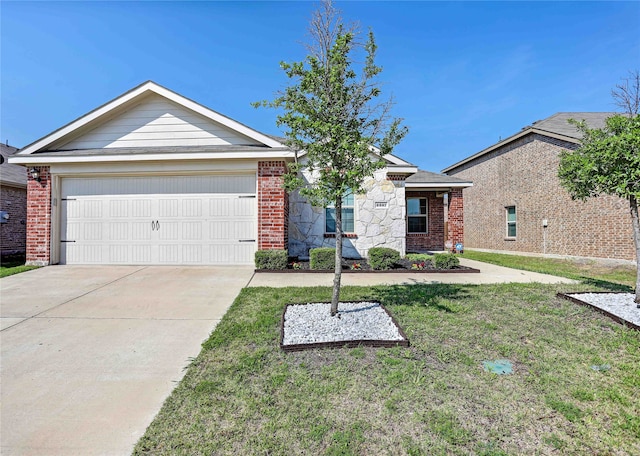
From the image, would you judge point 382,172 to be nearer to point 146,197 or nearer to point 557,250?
point 146,197

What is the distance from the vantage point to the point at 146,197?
8.18m

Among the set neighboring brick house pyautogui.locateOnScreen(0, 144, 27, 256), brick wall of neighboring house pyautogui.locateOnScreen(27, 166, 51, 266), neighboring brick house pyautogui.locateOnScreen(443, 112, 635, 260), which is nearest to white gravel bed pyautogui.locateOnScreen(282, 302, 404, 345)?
brick wall of neighboring house pyautogui.locateOnScreen(27, 166, 51, 266)

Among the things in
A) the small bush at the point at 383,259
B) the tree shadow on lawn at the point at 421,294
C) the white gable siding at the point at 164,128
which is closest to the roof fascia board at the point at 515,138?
the small bush at the point at 383,259

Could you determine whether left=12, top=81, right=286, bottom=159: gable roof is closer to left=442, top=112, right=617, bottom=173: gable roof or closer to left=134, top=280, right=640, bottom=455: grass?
left=134, top=280, right=640, bottom=455: grass

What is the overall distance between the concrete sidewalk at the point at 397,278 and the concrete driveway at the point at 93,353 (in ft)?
3.05

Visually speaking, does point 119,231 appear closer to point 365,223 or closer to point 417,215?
point 365,223

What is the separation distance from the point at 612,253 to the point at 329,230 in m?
10.0

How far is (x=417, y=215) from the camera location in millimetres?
13492

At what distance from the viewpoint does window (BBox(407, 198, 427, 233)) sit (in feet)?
44.2

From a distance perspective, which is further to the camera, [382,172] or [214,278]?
[382,172]

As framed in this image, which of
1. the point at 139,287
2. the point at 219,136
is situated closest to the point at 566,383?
the point at 139,287

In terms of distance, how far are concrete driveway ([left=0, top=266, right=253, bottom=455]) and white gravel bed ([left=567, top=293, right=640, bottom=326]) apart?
5.56 meters

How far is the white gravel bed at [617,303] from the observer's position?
400 cm

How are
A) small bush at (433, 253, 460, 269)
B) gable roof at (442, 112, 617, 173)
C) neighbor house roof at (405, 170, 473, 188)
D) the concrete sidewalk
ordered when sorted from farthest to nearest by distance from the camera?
neighbor house roof at (405, 170, 473, 188), gable roof at (442, 112, 617, 173), small bush at (433, 253, 460, 269), the concrete sidewalk
